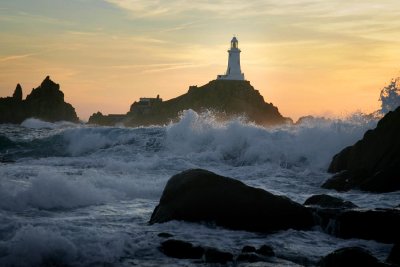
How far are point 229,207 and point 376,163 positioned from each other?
785cm

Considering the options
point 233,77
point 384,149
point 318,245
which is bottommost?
point 318,245

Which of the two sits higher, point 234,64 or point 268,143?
point 234,64

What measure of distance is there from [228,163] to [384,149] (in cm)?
962

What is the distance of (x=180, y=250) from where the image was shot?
26.3 ft

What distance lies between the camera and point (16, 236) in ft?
26.1

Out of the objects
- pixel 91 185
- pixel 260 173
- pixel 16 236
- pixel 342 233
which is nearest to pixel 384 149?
pixel 260 173

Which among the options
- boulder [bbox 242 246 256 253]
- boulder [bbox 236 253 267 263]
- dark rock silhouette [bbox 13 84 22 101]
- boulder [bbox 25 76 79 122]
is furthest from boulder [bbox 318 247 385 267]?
dark rock silhouette [bbox 13 84 22 101]

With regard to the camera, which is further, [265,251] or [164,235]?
[164,235]

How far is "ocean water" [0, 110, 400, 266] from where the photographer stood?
25.7 ft

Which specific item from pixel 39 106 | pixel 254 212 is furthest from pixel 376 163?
pixel 39 106

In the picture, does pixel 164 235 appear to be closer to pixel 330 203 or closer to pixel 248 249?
pixel 248 249

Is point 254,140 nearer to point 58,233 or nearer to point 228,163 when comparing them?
point 228,163

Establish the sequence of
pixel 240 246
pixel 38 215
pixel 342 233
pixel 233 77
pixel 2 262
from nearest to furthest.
→ pixel 2 262
pixel 240 246
pixel 342 233
pixel 38 215
pixel 233 77

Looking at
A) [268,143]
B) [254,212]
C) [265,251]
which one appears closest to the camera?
[265,251]
